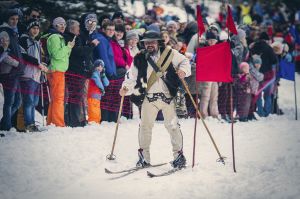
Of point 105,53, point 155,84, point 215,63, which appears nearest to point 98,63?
point 105,53

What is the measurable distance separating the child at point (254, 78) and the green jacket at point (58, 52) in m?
5.25

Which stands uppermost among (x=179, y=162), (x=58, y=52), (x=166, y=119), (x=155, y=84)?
(x=58, y=52)

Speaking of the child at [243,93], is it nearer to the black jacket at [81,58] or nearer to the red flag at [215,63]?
the black jacket at [81,58]

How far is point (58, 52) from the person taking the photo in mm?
10984

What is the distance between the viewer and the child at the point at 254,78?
46.7 ft

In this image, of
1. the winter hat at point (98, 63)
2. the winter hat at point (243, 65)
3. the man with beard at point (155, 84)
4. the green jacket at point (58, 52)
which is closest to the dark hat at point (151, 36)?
the man with beard at point (155, 84)

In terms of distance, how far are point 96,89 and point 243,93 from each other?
407 centimetres

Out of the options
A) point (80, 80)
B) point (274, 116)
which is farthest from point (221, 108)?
point (80, 80)

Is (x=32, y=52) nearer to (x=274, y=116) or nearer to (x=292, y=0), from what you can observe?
(x=274, y=116)

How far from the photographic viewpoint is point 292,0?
33.3 m

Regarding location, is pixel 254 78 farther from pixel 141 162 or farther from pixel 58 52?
pixel 141 162

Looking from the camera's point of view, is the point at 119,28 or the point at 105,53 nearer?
the point at 105,53

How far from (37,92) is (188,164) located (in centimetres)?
361

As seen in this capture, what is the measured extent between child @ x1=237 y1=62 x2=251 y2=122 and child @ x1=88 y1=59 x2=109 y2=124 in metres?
3.78
